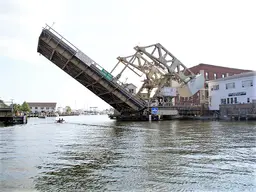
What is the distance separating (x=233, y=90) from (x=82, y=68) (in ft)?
95.1

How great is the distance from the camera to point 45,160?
428 inches

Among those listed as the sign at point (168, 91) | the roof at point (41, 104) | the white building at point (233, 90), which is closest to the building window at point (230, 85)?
the white building at point (233, 90)

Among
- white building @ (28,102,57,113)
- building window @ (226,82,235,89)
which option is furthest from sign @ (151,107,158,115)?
white building @ (28,102,57,113)

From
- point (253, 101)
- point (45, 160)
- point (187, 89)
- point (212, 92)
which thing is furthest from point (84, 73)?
point (212, 92)

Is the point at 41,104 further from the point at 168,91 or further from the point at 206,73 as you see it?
the point at 168,91

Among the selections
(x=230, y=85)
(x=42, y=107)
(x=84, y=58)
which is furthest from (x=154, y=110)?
(x=42, y=107)

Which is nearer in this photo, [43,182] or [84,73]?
[43,182]

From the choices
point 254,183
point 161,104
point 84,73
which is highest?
point 84,73

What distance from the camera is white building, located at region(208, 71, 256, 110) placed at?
1804 inches

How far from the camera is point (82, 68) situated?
104ft

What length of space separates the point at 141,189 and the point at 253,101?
40.8 metres

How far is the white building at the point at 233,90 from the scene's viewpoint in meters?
45.8

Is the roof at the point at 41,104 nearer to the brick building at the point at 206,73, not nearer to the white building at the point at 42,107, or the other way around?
the white building at the point at 42,107

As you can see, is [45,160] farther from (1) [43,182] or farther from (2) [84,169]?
(1) [43,182]
